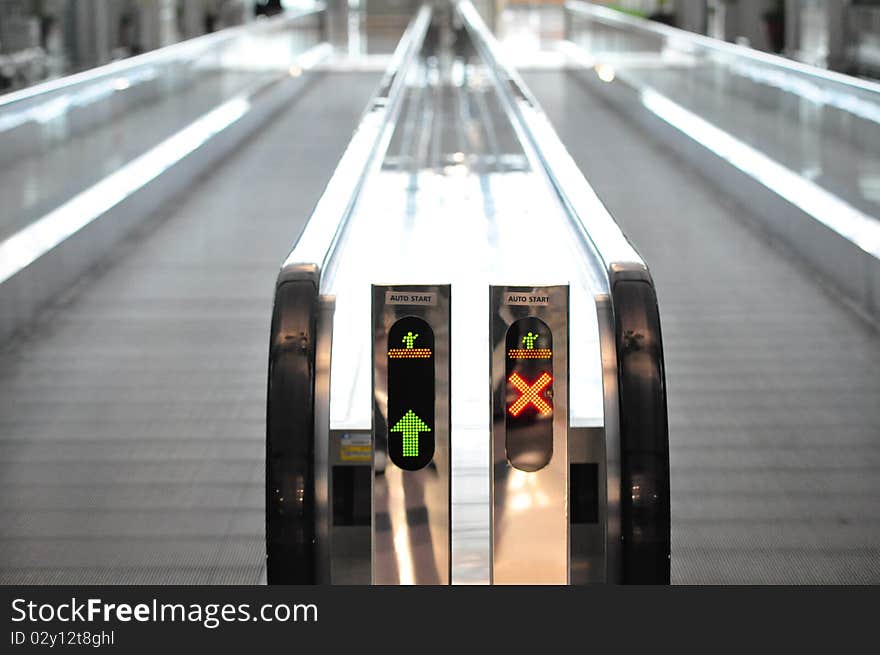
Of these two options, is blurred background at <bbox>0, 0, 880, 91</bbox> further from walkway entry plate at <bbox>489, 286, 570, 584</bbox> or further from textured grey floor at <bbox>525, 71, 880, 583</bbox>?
walkway entry plate at <bbox>489, 286, 570, 584</bbox>

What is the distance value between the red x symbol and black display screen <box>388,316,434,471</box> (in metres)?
0.24

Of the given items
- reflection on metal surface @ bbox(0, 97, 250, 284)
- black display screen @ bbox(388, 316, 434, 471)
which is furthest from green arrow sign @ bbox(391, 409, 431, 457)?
reflection on metal surface @ bbox(0, 97, 250, 284)

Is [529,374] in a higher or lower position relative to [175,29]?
lower

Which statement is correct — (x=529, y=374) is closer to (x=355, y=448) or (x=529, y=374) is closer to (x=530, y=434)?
(x=530, y=434)

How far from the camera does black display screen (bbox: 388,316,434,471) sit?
380 cm

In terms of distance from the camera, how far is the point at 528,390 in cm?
384

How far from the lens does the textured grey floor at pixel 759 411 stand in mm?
4820

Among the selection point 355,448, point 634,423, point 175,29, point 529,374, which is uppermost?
point 175,29

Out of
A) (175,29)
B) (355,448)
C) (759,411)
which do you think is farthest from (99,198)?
(175,29)

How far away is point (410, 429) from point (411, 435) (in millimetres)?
20
